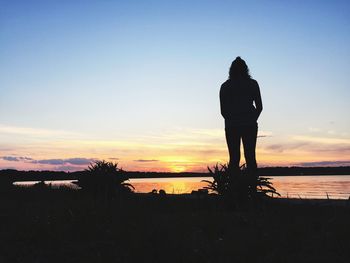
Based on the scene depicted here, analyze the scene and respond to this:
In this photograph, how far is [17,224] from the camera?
561 centimetres

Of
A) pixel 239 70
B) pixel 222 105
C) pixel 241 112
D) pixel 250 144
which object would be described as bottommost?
pixel 250 144

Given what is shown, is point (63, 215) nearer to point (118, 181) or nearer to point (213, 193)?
point (213, 193)

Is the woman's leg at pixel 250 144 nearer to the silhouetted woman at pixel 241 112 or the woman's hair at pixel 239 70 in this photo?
the silhouetted woman at pixel 241 112

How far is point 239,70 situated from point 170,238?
18.5ft

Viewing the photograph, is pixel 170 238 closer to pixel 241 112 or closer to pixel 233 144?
pixel 233 144

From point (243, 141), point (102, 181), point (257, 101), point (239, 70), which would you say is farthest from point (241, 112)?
point (102, 181)

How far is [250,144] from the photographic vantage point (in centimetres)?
869

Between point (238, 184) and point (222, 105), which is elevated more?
point (222, 105)

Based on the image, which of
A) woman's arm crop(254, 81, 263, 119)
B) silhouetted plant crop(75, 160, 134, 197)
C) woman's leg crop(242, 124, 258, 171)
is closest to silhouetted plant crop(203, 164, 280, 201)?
woman's leg crop(242, 124, 258, 171)

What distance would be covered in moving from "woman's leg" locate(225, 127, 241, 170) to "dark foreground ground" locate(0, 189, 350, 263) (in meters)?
2.64

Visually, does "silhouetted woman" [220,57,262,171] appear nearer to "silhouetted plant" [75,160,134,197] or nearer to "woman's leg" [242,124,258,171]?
"woman's leg" [242,124,258,171]

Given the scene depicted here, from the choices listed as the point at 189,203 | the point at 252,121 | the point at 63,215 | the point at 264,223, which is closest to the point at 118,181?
the point at 189,203

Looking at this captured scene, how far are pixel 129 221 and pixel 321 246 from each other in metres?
2.53

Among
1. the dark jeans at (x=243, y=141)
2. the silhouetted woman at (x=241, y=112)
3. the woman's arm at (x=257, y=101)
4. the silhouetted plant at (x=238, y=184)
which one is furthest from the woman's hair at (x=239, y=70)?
the silhouetted plant at (x=238, y=184)
